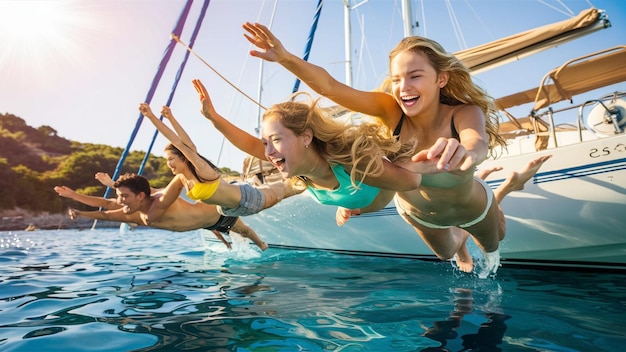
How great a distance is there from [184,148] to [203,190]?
596 mm

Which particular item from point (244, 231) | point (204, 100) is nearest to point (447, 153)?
point (204, 100)

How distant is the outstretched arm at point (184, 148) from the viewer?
455 centimetres

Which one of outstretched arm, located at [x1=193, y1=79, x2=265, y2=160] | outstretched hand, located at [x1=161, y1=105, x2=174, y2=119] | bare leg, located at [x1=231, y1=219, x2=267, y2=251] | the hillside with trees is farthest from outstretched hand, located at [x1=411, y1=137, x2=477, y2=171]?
the hillside with trees

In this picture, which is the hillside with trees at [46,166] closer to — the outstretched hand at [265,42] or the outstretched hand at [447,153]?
the outstretched hand at [265,42]

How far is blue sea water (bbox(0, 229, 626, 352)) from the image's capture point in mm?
2434

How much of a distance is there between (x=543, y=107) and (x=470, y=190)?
384 centimetres

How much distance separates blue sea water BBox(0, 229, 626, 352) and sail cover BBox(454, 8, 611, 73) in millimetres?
Result: 3368

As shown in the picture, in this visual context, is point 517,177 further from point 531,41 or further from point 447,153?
point 447,153

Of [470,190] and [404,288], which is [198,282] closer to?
[404,288]

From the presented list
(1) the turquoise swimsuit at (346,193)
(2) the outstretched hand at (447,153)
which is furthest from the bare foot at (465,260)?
(2) the outstretched hand at (447,153)

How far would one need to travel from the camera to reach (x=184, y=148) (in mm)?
4801

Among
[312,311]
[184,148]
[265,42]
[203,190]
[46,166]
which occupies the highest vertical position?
[46,166]

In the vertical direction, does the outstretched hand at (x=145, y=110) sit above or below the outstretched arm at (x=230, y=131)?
above

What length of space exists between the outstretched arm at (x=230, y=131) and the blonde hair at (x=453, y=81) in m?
1.28
